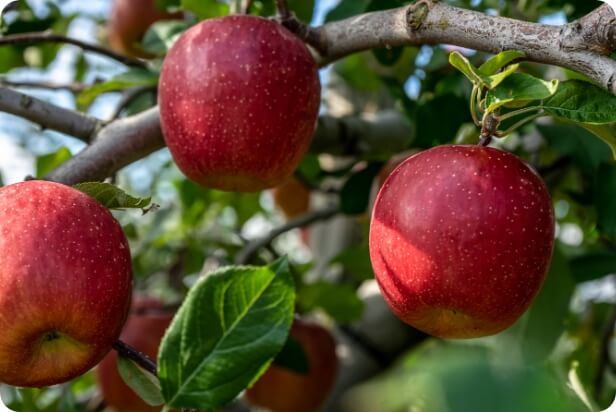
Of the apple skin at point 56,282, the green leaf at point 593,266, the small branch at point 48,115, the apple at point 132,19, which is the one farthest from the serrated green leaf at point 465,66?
the apple at point 132,19

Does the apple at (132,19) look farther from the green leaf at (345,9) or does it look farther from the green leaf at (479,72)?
the green leaf at (479,72)

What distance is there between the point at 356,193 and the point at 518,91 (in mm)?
709

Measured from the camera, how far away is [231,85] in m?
0.90

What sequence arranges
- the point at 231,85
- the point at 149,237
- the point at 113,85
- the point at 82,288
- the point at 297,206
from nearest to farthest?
the point at 82,288 < the point at 231,85 < the point at 113,85 < the point at 149,237 < the point at 297,206

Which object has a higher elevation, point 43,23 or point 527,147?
point 43,23

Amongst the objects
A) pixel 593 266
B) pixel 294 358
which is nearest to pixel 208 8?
pixel 294 358

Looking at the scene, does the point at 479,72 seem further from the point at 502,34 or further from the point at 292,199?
the point at 292,199

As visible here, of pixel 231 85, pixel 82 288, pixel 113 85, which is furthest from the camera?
pixel 113 85

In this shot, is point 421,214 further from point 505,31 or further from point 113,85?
point 113,85

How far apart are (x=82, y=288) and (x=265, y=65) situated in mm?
328

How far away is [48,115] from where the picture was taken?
969mm

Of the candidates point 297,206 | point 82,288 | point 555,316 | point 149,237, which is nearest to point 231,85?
point 82,288

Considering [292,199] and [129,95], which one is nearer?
[129,95]

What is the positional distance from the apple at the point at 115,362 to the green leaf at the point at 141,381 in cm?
59
